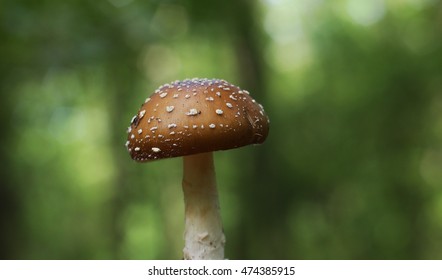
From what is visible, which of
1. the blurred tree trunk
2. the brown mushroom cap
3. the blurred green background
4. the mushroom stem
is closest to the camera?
the brown mushroom cap

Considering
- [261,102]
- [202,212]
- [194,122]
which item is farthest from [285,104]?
[194,122]

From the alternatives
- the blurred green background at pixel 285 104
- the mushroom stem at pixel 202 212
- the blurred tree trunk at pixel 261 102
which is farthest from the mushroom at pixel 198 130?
the blurred tree trunk at pixel 261 102

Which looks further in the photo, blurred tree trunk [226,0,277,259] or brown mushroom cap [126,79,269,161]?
blurred tree trunk [226,0,277,259]

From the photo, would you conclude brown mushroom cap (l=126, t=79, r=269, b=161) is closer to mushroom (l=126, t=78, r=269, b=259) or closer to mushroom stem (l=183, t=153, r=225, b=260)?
mushroom (l=126, t=78, r=269, b=259)

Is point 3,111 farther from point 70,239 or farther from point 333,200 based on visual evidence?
point 70,239

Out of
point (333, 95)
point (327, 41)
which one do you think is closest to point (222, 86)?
point (333, 95)

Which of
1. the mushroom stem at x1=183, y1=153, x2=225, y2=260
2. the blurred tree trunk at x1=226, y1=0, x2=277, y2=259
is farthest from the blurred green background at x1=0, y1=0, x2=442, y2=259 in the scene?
the mushroom stem at x1=183, y1=153, x2=225, y2=260
